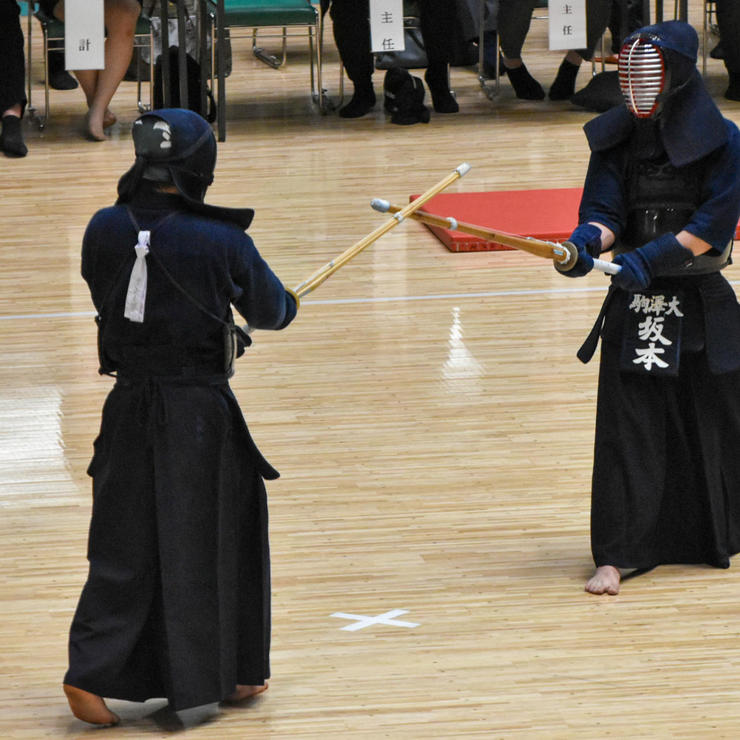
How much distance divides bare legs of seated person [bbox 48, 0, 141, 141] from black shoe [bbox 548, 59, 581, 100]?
8.87 feet

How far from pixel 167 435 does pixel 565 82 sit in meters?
7.19

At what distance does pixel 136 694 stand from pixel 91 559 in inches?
11.0

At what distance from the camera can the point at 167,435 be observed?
2924mm

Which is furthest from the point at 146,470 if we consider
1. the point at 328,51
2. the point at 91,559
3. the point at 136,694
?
the point at 328,51

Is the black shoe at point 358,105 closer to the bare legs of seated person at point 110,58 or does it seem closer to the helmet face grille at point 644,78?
the bare legs of seated person at point 110,58

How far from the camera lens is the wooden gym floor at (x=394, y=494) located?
3.09m

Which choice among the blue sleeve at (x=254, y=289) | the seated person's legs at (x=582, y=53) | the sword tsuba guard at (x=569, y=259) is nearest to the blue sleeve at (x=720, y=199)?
the sword tsuba guard at (x=569, y=259)

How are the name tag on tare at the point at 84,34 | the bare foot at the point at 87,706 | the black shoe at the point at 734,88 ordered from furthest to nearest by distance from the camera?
the black shoe at the point at 734,88, the name tag on tare at the point at 84,34, the bare foot at the point at 87,706

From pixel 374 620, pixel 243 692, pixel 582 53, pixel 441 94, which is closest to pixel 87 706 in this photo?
pixel 243 692

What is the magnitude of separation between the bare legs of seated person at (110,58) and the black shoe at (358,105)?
4.53ft

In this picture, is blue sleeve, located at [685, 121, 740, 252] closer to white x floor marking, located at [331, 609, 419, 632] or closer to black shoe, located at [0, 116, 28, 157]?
white x floor marking, located at [331, 609, 419, 632]

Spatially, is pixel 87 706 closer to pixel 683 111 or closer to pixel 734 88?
pixel 683 111

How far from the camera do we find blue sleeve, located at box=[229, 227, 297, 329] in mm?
2887

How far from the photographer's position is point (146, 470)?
2.94 meters
